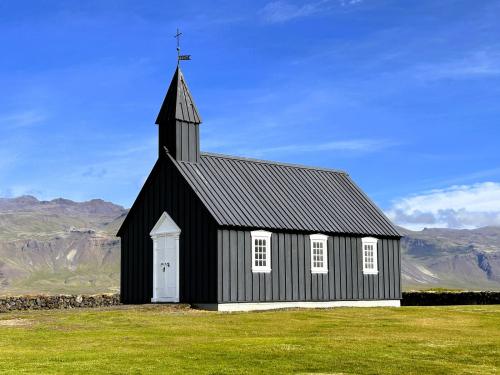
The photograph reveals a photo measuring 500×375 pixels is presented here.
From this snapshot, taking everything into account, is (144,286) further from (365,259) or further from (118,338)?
(118,338)

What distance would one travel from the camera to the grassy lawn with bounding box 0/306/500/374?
18406 mm

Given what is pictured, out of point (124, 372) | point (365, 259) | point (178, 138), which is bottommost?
point (124, 372)

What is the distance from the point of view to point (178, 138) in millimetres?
37625

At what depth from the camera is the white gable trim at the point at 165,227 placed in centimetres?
3616

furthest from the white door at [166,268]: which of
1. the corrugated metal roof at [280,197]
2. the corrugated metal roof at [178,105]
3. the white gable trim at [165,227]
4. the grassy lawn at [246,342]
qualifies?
the corrugated metal roof at [178,105]

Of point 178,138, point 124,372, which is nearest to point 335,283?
point 178,138

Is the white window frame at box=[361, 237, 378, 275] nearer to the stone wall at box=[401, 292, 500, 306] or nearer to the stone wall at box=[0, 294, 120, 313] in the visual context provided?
the stone wall at box=[401, 292, 500, 306]

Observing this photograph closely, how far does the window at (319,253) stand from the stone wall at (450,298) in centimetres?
1158

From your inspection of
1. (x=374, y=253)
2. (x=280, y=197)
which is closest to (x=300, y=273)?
(x=280, y=197)

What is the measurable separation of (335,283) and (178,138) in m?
10.4

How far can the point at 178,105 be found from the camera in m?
38.1

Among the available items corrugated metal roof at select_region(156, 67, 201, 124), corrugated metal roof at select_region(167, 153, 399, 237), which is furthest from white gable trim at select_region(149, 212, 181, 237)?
corrugated metal roof at select_region(156, 67, 201, 124)

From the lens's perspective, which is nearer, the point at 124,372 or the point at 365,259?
the point at 124,372

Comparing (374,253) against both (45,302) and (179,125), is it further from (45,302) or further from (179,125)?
(45,302)
